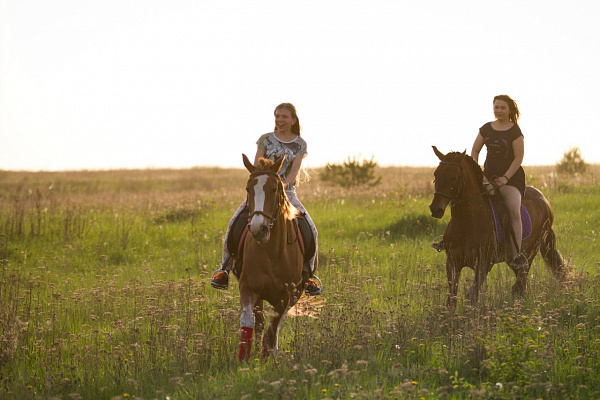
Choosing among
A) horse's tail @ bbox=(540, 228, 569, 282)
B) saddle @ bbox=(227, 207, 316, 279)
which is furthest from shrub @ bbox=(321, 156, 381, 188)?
saddle @ bbox=(227, 207, 316, 279)

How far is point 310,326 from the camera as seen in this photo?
7258 mm

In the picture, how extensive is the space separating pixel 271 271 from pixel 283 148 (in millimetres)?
1723

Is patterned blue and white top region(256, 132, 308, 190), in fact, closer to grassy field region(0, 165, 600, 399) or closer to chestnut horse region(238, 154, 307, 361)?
chestnut horse region(238, 154, 307, 361)

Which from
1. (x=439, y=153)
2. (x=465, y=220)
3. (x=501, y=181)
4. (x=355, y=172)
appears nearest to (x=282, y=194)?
(x=439, y=153)

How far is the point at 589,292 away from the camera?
905cm

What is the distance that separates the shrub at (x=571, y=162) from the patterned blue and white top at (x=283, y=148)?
29.1 meters

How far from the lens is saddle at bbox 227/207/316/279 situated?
7.07 metres

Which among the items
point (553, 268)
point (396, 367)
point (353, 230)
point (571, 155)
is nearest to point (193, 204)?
point (353, 230)

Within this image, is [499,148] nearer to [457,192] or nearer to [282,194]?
[457,192]

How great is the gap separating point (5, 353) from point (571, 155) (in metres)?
32.4

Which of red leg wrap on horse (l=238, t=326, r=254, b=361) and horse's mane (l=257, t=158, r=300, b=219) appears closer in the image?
horse's mane (l=257, t=158, r=300, b=219)

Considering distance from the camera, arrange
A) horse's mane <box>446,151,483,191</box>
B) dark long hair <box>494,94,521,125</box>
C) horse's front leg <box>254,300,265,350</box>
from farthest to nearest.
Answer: dark long hair <box>494,94,521,125</box> → horse's mane <box>446,151,483,191</box> → horse's front leg <box>254,300,265,350</box>

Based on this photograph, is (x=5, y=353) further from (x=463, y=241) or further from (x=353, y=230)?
(x=353, y=230)

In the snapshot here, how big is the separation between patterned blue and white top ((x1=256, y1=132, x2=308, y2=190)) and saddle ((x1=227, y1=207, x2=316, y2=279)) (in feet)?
1.66
